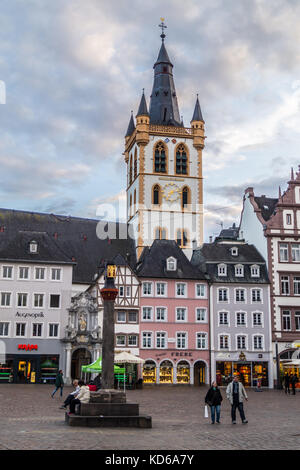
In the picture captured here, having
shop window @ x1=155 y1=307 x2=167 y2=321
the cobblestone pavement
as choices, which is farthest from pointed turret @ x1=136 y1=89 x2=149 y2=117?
the cobblestone pavement

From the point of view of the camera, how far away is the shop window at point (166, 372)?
5385cm

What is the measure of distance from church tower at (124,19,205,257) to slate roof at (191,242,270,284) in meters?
8.03

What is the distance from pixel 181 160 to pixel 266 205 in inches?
566

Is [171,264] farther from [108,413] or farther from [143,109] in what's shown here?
[108,413]

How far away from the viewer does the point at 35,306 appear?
174 ft

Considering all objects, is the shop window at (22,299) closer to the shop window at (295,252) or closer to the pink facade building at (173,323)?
the pink facade building at (173,323)

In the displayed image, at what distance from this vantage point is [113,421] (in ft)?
61.7

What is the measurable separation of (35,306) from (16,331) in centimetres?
266

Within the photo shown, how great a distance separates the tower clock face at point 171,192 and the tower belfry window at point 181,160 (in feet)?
6.83

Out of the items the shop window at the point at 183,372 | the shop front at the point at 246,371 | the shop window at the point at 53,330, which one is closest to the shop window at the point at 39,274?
the shop window at the point at 53,330

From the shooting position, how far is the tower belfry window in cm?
7200

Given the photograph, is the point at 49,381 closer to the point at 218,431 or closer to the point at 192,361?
the point at 192,361

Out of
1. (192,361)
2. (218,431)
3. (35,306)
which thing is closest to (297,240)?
(192,361)

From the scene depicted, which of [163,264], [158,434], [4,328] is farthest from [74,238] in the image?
[158,434]
